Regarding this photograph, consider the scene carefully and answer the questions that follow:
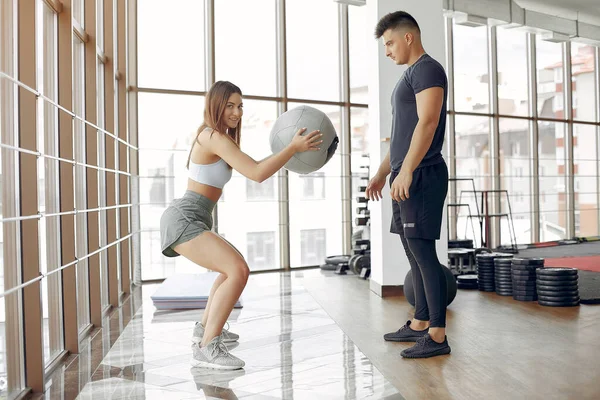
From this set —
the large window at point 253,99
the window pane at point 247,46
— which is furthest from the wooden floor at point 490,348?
the window pane at point 247,46

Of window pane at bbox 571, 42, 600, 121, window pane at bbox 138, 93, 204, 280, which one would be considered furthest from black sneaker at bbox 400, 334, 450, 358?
window pane at bbox 571, 42, 600, 121

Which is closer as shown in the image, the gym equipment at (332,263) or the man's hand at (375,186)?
the man's hand at (375,186)

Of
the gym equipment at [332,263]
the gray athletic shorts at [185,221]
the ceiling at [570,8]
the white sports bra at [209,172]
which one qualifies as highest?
the ceiling at [570,8]

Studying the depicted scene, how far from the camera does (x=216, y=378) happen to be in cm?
248

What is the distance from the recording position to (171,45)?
257 inches

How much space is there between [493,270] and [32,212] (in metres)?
3.61

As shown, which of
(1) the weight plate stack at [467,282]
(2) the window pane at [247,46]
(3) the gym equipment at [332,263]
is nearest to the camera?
(1) the weight plate stack at [467,282]

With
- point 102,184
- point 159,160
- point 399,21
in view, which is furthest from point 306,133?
point 159,160

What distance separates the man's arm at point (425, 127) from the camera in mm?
2604

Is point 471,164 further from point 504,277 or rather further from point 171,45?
point 171,45

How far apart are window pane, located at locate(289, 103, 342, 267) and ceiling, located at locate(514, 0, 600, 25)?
3606 millimetres

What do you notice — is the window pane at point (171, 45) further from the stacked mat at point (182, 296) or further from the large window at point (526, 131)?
the large window at point (526, 131)

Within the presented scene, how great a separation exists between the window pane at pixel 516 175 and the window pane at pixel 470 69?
0.65 metres

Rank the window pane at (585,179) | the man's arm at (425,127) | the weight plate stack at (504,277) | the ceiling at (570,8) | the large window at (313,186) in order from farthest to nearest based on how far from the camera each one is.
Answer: the window pane at (585,179) → the ceiling at (570,8) → the large window at (313,186) → the weight plate stack at (504,277) → the man's arm at (425,127)
